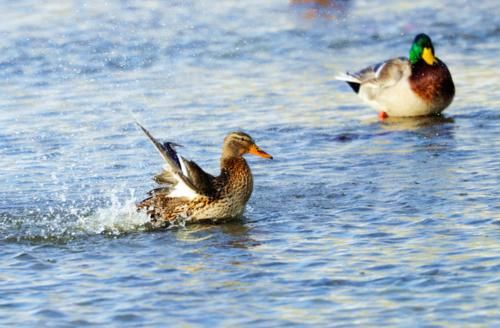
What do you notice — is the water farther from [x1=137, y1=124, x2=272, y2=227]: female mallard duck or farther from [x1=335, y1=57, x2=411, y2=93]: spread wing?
[x1=335, y1=57, x2=411, y2=93]: spread wing

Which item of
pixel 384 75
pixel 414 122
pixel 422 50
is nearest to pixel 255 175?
pixel 414 122

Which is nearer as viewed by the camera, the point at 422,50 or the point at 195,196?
the point at 195,196

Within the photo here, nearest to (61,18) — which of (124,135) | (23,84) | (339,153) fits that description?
(23,84)

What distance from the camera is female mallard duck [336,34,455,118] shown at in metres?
12.6

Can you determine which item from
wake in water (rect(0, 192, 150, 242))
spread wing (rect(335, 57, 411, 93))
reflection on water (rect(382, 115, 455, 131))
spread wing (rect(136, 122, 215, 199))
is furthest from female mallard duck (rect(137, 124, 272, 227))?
spread wing (rect(335, 57, 411, 93))

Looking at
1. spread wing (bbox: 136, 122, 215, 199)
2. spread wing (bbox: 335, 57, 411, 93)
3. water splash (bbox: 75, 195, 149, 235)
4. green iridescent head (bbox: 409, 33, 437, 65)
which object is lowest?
water splash (bbox: 75, 195, 149, 235)

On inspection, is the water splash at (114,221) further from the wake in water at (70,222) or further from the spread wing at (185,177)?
the spread wing at (185,177)

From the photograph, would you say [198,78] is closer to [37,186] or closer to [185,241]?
[37,186]

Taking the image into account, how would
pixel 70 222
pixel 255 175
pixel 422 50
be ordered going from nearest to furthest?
1. pixel 70 222
2. pixel 255 175
3. pixel 422 50

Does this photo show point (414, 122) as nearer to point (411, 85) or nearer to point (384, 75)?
point (411, 85)

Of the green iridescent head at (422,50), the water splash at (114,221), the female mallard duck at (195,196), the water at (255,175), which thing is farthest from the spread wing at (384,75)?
the water splash at (114,221)

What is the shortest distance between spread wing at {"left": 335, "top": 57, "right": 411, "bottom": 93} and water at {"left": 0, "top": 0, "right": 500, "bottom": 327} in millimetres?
379

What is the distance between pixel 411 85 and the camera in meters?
12.8

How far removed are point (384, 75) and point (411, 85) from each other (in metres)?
0.40
